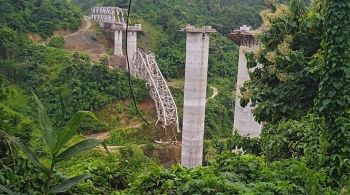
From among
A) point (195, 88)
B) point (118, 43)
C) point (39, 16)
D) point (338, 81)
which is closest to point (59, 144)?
point (338, 81)

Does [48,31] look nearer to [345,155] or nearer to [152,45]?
[152,45]

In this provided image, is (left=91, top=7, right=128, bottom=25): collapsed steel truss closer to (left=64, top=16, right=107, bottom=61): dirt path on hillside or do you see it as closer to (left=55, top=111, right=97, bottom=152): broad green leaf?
(left=64, top=16, right=107, bottom=61): dirt path on hillside

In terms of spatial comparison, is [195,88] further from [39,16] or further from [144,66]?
[39,16]

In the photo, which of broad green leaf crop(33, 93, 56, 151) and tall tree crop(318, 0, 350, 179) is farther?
tall tree crop(318, 0, 350, 179)

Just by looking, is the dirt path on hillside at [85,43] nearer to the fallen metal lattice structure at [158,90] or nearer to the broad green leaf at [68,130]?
the fallen metal lattice structure at [158,90]

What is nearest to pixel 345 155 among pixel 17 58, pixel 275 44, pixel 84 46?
pixel 275 44

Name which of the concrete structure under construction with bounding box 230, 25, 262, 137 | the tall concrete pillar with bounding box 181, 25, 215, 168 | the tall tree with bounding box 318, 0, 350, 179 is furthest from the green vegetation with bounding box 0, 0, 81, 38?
the tall tree with bounding box 318, 0, 350, 179
